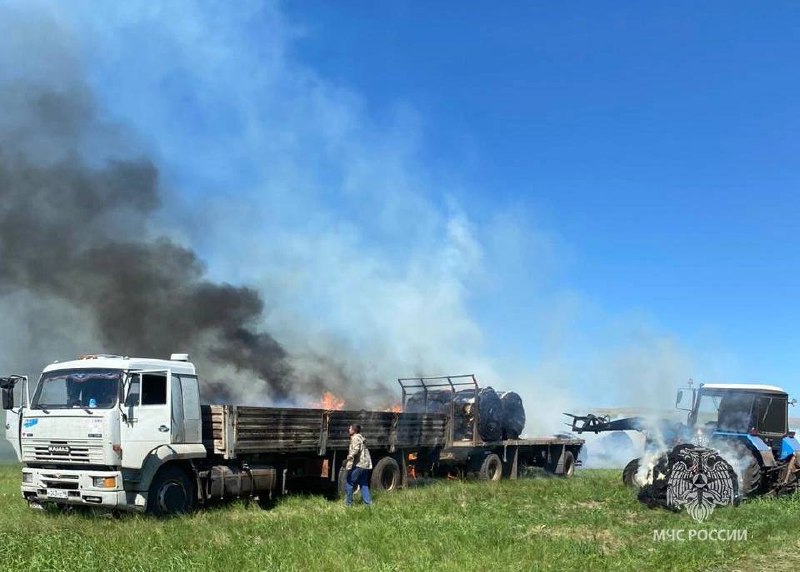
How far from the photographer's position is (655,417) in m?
18.4

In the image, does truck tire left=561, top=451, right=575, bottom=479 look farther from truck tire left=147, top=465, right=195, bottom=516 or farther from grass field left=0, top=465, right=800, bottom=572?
truck tire left=147, top=465, right=195, bottom=516

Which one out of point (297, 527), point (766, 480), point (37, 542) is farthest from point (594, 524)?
point (37, 542)

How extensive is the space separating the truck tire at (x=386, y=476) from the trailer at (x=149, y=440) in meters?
1.22

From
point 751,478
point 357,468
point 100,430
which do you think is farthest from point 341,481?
point 751,478

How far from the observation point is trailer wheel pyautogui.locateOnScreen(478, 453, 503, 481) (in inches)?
804

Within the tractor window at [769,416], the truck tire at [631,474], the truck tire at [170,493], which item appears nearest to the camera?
the truck tire at [170,493]

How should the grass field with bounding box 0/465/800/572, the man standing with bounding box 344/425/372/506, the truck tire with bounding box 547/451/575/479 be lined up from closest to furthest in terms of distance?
1. the grass field with bounding box 0/465/800/572
2. the man standing with bounding box 344/425/372/506
3. the truck tire with bounding box 547/451/575/479

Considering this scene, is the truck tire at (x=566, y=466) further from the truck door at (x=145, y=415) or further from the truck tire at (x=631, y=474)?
the truck door at (x=145, y=415)

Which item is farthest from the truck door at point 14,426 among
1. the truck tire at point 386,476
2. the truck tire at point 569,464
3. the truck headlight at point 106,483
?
the truck tire at point 569,464

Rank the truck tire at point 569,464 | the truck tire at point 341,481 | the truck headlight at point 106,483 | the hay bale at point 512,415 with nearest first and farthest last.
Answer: the truck headlight at point 106,483 → the truck tire at point 341,481 → the hay bale at point 512,415 → the truck tire at point 569,464

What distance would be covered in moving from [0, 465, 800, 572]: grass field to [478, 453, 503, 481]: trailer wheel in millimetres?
5361

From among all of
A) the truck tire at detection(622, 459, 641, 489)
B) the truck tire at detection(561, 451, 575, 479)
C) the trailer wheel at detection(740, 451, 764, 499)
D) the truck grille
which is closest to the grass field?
the trailer wheel at detection(740, 451, 764, 499)

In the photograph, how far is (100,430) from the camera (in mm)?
12094

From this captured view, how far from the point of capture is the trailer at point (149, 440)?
1220 cm
